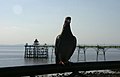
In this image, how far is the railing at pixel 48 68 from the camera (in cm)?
384

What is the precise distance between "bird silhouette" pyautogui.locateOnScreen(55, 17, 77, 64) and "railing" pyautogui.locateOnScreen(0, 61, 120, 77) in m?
1.47

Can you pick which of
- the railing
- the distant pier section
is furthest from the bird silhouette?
the distant pier section

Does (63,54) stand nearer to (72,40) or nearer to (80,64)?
(72,40)

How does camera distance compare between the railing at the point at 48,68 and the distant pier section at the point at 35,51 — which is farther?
the distant pier section at the point at 35,51

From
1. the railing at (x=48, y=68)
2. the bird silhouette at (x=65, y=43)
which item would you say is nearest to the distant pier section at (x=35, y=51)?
the bird silhouette at (x=65, y=43)

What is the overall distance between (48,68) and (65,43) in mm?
2083

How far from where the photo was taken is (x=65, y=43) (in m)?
6.30

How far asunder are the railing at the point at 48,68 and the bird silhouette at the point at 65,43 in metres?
1.47

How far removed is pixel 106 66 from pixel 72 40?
1600 mm

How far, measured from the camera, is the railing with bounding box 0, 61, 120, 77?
3.84m

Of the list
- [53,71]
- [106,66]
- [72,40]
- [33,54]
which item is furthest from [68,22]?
[33,54]

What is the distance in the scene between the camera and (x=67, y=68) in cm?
451

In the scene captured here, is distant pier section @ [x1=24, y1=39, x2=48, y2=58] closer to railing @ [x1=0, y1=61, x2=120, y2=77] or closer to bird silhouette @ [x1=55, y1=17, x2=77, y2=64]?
bird silhouette @ [x1=55, y1=17, x2=77, y2=64]

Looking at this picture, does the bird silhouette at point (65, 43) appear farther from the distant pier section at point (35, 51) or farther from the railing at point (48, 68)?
the distant pier section at point (35, 51)
